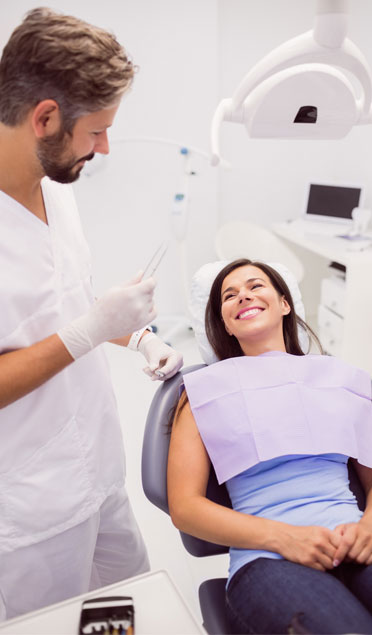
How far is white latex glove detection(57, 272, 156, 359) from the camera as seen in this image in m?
0.89

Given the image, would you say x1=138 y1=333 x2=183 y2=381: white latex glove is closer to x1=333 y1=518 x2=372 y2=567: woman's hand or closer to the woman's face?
the woman's face

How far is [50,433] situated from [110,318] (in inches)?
9.8

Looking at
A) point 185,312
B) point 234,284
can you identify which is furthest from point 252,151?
point 234,284

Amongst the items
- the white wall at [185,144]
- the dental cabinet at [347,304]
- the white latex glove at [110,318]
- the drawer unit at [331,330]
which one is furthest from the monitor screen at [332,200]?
the white latex glove at [110,318]

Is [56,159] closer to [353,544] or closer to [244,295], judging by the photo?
[244,295]

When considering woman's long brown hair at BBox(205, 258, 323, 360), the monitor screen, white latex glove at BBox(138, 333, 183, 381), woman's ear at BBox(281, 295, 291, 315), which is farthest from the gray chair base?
the monitor screen

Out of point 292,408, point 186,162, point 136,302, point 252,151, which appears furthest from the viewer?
point 252,151

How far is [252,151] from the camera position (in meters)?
3.30

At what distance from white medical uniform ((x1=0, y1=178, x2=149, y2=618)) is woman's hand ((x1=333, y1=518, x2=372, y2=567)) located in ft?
1.57

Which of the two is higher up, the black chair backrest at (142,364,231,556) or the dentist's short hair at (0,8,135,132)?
the dentist's short hair at (0,8,135,132)

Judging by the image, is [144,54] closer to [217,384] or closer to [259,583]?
[217,384]

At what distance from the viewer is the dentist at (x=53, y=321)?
0.80 metres

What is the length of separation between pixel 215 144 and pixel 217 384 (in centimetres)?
52

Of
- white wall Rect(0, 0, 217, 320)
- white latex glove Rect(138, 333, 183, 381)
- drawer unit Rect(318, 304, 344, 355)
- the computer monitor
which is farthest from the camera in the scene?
the computer monitor
